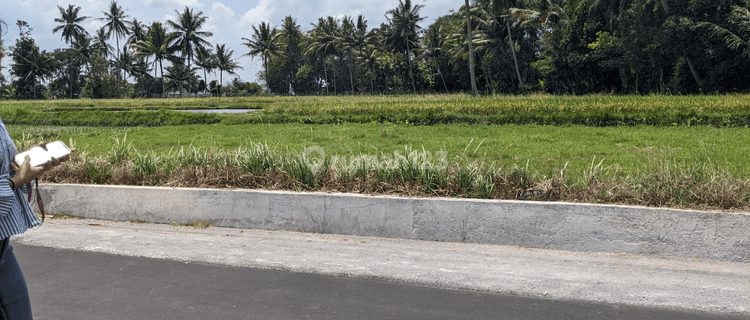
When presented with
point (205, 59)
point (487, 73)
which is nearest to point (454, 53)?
point (487, 73)

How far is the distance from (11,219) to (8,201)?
0.09 metres

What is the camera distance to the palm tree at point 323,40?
268ft

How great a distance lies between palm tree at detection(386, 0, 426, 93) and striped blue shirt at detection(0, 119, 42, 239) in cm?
7235

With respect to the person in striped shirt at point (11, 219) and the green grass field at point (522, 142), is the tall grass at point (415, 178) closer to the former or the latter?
the green grass field at point (522, 142)

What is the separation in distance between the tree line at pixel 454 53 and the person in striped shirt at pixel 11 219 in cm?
4113

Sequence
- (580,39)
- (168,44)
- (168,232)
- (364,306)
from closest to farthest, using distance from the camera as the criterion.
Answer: (364,306), (168,232), (580,39), (168,44)

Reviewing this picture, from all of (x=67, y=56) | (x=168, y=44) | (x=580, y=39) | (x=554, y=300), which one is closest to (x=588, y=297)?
(x=554, y=300)

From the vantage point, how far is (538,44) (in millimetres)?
65188

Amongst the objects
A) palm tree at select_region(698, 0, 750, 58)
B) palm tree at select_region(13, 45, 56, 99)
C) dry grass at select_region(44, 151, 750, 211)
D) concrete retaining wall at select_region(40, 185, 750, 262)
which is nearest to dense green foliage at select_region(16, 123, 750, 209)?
dry grass at select_region(44, 151, 750, 211)

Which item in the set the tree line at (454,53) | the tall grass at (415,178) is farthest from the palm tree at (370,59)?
the tall grass at (415,178)

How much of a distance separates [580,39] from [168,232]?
2004 inches

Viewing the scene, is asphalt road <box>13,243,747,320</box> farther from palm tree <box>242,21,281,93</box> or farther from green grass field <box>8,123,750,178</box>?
palm tree <box>242,21,281,93</box>

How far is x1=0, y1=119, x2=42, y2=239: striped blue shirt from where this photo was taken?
111 inches

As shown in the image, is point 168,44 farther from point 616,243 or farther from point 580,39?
point 616,243
